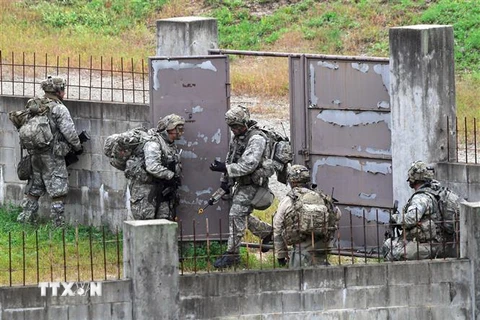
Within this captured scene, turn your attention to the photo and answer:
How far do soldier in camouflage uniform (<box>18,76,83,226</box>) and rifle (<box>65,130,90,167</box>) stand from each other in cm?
6

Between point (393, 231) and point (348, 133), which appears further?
point (348, 133)

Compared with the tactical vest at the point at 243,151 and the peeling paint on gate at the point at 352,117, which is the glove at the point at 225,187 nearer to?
the tactical vest at the point at 243,151

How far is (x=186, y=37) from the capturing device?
1811cm

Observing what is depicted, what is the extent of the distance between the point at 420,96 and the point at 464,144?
317 cm

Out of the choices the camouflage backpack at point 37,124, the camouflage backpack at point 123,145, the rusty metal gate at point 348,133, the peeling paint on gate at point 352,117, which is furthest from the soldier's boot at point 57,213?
the peeling paint on gate at point 352,117

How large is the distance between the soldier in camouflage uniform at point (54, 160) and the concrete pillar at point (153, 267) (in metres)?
4.61

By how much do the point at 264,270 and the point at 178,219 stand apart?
3.26 meters

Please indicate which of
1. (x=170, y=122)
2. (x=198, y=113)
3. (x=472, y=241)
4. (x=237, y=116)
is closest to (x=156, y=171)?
(x=170, y=122)

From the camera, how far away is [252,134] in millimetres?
16453

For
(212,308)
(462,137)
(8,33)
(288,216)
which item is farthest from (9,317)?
(8,33)

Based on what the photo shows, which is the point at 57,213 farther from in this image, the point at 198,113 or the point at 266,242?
the point at 266,242

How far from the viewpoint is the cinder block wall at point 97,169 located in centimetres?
1848

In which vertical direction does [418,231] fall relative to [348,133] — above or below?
below

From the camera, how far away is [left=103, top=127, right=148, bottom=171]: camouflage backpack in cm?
1683
